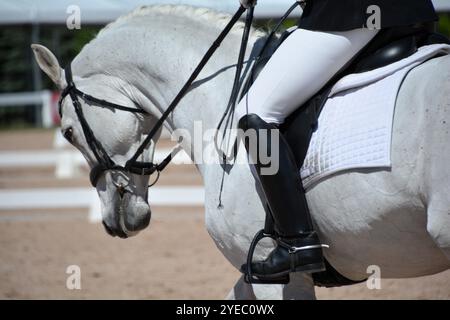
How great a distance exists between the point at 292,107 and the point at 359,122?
34cm

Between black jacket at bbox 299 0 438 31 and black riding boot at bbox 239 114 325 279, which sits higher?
black jacket at bbox 299 0 438 31

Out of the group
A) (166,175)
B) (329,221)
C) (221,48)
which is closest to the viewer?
(329,221)

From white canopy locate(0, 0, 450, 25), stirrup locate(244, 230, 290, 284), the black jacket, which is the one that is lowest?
stirrup locate(244, 230, 290, 284)

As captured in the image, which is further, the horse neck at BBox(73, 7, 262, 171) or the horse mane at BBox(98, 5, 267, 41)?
the horse mane at BBox(98, 5, 267, 41)

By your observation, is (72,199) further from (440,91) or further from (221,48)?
(440,91)

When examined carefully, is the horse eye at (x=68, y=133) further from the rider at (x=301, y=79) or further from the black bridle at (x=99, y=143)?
the rider at (x=301, y=79)

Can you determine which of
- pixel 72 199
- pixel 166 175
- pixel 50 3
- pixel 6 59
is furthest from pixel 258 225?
pixel 6 59

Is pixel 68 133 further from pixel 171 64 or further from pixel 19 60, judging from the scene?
pixel 19 60

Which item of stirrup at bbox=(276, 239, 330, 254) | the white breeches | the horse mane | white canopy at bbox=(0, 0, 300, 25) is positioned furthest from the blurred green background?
stirrup at bbox=(276, 239, 330, 254)

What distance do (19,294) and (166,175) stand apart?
6807 mm

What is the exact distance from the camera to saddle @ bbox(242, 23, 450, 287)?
8.96 feet

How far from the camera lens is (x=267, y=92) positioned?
9.29 feet

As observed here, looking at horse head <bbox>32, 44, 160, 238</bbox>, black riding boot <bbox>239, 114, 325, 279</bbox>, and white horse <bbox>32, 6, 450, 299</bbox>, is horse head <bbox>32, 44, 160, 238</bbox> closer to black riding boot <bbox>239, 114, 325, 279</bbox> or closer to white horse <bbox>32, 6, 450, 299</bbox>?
white horse <bbox>32, 6, 450, 299</bbox>

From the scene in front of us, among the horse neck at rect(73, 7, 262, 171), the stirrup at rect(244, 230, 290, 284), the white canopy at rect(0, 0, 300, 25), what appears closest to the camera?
the stirrup at rect(244, 230, 290, 284)
